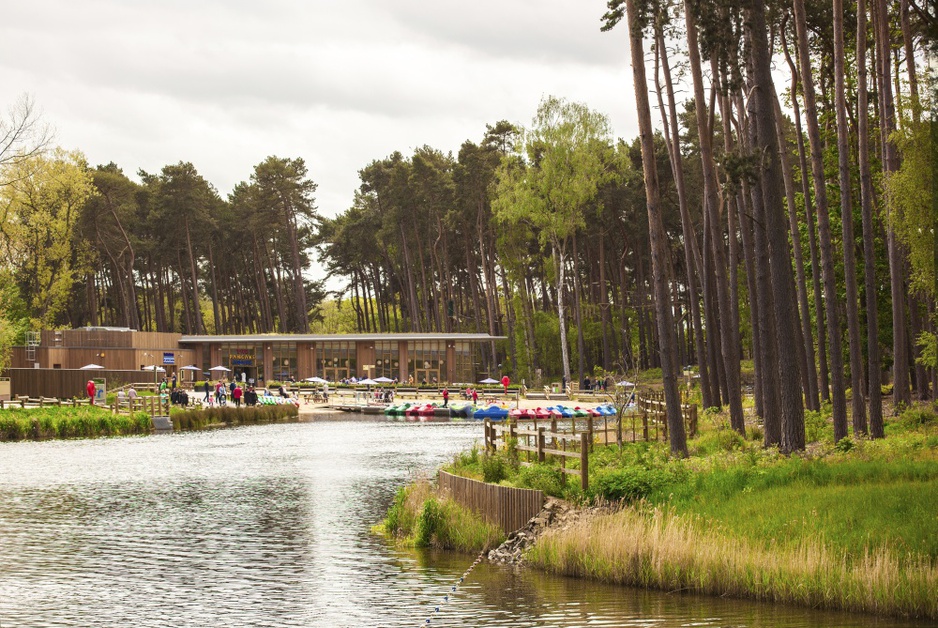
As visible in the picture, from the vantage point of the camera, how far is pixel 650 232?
72.1 feet

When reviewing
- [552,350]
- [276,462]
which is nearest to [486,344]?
[552,350]

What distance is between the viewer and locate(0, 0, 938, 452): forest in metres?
21.6

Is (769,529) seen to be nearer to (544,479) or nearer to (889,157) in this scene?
(544,479)

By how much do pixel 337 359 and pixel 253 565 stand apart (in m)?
64.6

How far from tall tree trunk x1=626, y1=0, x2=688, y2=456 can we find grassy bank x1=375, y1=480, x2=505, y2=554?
5.45 m

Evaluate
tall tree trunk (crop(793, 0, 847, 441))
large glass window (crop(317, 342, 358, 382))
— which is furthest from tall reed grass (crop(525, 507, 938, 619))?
large glass window (crop(317, 342, 358, 382))

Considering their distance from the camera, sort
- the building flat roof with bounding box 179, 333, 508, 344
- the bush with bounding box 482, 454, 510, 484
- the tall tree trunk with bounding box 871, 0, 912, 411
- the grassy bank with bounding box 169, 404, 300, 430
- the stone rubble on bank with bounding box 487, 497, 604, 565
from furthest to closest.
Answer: the building flat roof with bounding box 179, 333, 508, 344, the grassy bank with bounding box 169, 404, 300, 430, the tall tree trunk with bounding box 871, 0, 912, 411, the bush with bounding box 482, 454, 510, 484, the stone rubble on bank with bounding box 487, 497, 604, 565

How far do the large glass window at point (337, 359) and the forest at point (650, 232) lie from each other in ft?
19.9

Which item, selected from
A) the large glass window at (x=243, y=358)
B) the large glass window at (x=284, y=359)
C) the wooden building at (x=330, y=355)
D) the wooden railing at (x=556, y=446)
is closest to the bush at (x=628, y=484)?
the wooden railing at (x=556, y=446)

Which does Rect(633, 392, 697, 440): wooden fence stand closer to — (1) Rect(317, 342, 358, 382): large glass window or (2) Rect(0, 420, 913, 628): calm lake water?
(2) Rect(0, 420, 913, 628): calm lake water

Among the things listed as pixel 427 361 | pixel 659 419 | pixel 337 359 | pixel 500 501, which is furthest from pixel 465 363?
pixel 500 501

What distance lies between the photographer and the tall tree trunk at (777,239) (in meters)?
18.6

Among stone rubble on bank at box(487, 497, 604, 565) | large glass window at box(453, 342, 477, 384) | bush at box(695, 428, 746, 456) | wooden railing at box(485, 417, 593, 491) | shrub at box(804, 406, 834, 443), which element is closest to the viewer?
stone rubble on bank at box(487, 497, 604, 565)

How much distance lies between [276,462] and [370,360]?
156 ft
